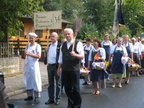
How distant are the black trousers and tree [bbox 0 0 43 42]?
5952 millimetres

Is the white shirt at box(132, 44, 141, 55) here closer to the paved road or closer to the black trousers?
the paved road

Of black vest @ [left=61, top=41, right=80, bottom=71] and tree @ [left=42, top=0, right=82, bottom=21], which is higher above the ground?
tree @ [left=42, top=0, right=82, bottom=21]

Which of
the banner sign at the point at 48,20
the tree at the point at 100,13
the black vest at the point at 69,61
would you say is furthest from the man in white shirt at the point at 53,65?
the tree at the point at 100,13

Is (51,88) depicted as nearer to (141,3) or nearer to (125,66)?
(125,66)

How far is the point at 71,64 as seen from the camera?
618cm

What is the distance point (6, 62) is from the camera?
11930 millimetres

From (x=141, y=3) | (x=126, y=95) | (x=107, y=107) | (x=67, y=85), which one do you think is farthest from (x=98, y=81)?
(x=141, y=3)

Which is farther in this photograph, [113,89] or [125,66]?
[125,66]

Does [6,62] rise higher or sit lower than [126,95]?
higher

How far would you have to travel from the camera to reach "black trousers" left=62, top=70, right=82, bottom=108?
6.25 meters

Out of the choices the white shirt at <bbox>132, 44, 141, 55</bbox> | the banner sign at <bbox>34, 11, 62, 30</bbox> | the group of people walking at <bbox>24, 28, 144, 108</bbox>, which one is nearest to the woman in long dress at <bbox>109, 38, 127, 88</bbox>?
the group of people walking at <bbox>24, 28, 144, 108</bbox>

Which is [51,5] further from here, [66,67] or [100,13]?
[66,67]

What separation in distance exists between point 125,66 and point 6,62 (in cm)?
543

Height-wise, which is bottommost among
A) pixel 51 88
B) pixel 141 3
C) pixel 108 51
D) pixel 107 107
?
pixel 107 107
